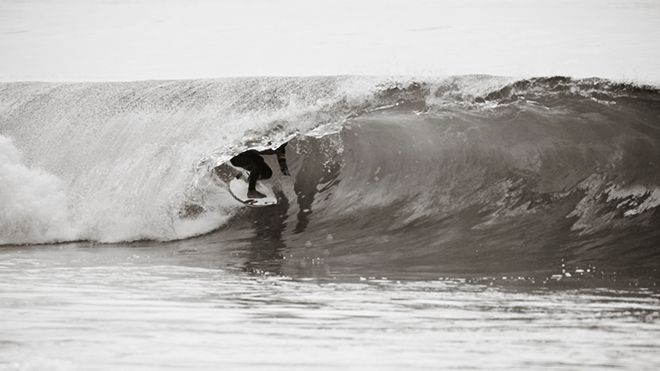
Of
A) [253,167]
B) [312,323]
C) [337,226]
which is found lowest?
[312,323]

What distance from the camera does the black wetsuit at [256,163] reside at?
334 inches

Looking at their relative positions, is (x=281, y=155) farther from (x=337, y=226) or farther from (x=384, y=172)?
(x=337, y=226)

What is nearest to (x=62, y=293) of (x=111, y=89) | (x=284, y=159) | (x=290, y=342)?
(x=290, y=342)

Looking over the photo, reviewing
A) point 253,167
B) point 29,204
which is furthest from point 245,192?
point 29,204

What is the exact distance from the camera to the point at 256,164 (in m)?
8.57

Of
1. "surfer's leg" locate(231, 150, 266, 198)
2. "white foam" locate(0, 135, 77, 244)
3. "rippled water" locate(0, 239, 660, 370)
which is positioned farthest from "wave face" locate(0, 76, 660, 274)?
"rippled water" locate(0, 239, 660, 370)

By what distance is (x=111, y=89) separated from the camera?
1134 cm

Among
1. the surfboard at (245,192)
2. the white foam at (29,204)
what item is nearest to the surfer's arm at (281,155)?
the surfboard at (245,192)

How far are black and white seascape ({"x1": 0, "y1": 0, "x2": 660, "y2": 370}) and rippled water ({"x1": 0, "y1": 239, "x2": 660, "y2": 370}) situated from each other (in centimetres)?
2

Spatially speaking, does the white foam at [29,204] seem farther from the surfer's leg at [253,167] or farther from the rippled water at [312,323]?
the rippled water at [312,323]

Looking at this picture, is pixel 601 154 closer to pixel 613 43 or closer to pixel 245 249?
pixel 245 249

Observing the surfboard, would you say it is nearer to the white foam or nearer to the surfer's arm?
the surfer's arm

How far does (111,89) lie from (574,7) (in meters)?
7.24

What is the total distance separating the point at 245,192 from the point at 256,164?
0.29 meters
